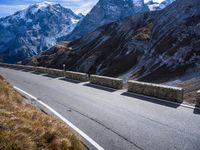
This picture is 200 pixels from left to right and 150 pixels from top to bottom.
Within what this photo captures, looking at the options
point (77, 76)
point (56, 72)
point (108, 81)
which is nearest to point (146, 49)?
point (56, 72)

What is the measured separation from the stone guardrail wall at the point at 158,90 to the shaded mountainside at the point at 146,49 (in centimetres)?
2287

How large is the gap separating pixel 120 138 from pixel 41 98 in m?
9.27

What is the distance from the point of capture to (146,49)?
60.4m

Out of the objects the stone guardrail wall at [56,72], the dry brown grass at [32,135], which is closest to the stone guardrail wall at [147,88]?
the stone guardrail wall at [56,72]

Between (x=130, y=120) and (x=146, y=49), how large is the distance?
164ft

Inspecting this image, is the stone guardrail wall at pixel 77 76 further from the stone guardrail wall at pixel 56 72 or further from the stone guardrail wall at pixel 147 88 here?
the stone guardrail wall at pixel 56 72

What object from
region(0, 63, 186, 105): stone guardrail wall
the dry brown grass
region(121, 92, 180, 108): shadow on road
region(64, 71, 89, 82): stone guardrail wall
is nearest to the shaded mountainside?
region(64, 71, 89, 82): stone guardrail wall

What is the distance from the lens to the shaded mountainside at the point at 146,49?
146 feet

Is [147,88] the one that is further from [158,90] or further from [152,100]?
[152,100]

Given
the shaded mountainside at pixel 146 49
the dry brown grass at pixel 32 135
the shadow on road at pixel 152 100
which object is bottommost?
the shadow on road at pixel 152 100

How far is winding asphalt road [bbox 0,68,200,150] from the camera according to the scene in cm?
891

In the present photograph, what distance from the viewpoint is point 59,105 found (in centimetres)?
1538

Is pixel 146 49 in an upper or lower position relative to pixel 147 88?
upper

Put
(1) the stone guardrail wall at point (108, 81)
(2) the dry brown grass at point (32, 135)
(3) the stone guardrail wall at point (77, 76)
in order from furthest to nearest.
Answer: (3) the stone guardrail wall at point (77, 76) < (1) the stone guardrail wall at point (108, 81) < (2) the dry brown grass at point (32, 135)
